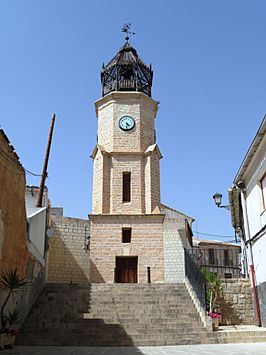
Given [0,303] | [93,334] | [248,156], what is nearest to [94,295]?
[93,334]

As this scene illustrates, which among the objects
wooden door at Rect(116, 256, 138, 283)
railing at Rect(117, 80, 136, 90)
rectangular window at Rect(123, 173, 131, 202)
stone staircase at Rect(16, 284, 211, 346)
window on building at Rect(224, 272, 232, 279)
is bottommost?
stone staircase at Rect(16, 284, 211, 346)

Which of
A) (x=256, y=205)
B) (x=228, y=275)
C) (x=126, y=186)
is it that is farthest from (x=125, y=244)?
(x=228, y=275)

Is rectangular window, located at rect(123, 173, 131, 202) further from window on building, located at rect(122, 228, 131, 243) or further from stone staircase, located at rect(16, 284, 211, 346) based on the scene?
stone staircase, located at rect(16, 284, 211, 346)

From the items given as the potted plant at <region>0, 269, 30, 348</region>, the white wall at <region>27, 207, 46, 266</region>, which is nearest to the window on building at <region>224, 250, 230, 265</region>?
the white wall at <region>27, 207, 46, 266</region>

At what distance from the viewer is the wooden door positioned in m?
17.8

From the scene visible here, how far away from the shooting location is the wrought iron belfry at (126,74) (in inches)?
846

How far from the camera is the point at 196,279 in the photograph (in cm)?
1215

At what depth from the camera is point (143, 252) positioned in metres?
18.0

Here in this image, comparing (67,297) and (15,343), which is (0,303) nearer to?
(15,343)

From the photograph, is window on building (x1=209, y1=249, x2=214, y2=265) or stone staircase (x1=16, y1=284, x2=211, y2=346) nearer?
stone staircase (x1=16, y1=284, x2=211, y2=346)

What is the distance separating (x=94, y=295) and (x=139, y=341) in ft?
12.9

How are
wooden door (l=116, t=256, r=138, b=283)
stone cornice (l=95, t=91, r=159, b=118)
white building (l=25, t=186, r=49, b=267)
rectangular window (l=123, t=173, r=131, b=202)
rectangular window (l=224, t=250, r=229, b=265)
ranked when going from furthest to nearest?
rectangular window (l=224, t=250, r=229, b=265)
stone cornice (l=95, t=91, r=159, b=118)
rectangular window (l=123, t=173, r=131, b=202)
wooden door (l=116, t=256, r=138, b=283)
white building (l=25, t=186, r=49, b=267)

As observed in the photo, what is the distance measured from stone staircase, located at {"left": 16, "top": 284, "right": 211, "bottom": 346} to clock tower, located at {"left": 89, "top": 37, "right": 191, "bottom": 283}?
3.96 meters

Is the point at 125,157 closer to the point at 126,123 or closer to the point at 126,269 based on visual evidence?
the point at 126,123
